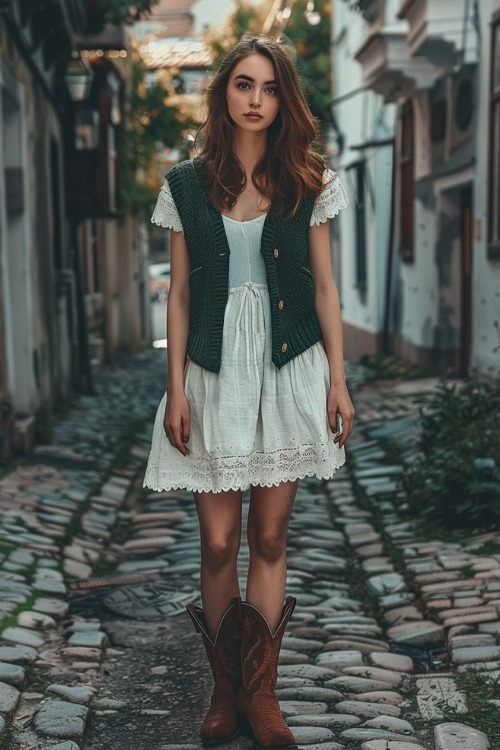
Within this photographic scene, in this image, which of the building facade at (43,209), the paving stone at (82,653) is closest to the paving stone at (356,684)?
the paving stone at (82,653)

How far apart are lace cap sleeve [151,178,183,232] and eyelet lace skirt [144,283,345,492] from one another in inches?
10.6

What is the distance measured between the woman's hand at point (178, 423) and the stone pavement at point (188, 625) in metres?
0.91

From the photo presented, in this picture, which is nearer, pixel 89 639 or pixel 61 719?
pixel 61 719

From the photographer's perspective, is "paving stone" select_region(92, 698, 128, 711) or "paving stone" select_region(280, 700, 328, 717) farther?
"paving stone" select_region(92, 698, 128, 711)

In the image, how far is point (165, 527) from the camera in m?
6.68

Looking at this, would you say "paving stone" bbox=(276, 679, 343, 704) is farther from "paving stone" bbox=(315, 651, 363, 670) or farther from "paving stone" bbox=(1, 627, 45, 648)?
"paving stone" bbox=(1, 627, 45, 648)

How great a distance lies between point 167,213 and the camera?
3354 mm

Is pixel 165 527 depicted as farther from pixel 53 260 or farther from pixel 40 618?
pixel 53 260

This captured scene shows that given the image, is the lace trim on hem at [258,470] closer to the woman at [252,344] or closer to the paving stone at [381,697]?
the woman at [252,344]

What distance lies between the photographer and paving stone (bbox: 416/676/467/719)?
363cm

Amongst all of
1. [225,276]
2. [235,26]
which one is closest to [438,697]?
[225,276]

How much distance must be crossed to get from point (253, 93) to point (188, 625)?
237 centimetres

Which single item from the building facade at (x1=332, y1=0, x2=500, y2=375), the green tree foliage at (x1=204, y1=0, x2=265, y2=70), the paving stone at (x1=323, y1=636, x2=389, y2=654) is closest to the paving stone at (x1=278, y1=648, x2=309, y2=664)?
the paving stone at (x1=323, y1=636, x2=389, y2=654)

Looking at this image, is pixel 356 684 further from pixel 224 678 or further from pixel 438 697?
pixel 224 678
